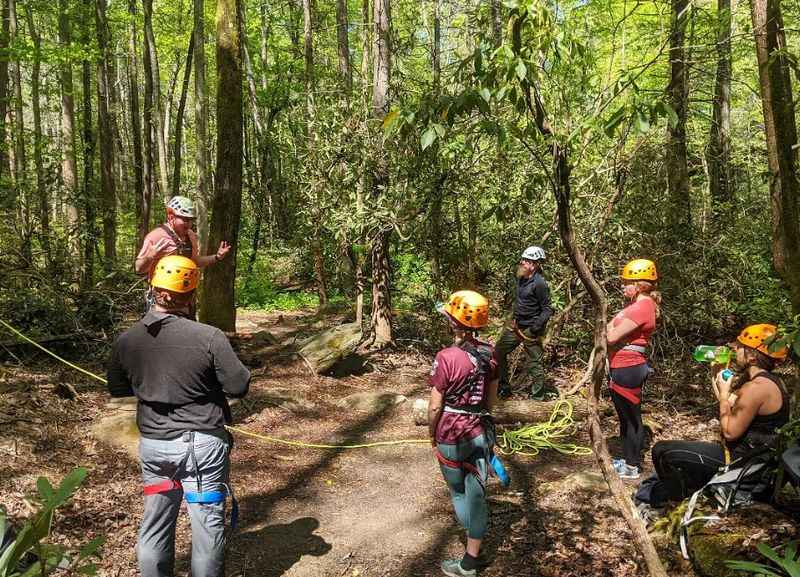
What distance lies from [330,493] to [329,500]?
5.9 inches

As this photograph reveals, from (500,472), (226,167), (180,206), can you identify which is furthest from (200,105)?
(500,472)

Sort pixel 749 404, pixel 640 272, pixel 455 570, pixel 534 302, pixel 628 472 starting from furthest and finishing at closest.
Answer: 1. pixel 534 302
2. pixel 628 472
3. pixel 640 272
4. pixel 455 570
5. pixel 749 404

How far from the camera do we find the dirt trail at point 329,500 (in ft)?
13.6

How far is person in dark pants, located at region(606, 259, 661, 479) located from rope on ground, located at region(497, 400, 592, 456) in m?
0.96

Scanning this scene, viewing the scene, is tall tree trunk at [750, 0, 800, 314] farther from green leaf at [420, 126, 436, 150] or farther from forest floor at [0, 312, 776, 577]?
green leaf at [420, 126, 436, 150]

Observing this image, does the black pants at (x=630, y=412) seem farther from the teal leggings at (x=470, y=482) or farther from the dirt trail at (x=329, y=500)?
the teal leggings at (x=470, y=482)

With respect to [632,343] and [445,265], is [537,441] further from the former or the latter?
[445,265]

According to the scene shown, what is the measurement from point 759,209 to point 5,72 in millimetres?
15433

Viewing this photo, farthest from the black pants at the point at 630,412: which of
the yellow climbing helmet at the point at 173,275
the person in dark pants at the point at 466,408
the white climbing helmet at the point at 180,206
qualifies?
the white climbing helmet at the point at 180,206

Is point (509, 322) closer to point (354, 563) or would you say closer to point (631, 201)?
point (631, 201)

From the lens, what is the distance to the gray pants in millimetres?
3105

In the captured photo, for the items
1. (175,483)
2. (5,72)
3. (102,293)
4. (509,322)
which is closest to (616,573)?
(175,483)

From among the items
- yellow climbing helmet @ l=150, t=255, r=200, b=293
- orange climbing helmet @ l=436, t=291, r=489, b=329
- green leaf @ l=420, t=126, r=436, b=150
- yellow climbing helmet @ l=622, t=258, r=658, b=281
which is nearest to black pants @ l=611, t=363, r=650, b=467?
yellow climbing helmet @ l=622, t=258, r=658, b=281

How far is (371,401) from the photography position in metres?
7.79
